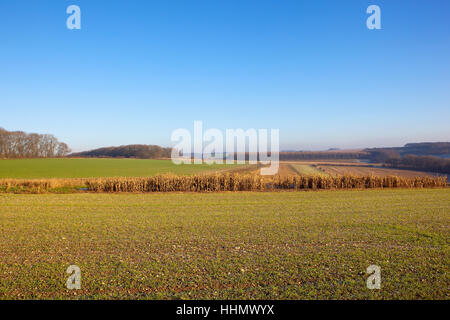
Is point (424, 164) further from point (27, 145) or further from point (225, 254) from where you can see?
point (27, 145)

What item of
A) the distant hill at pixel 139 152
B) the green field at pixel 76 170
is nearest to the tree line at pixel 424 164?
the green field at pixel 76 170

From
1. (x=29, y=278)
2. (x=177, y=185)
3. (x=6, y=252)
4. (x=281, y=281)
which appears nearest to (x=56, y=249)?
(x=6, y=252)

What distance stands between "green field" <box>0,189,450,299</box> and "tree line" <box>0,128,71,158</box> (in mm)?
69689

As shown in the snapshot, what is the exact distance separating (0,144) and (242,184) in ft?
225

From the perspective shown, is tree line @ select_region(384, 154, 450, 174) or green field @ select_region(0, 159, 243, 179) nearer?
green field @ select_region(0, 159, 243, 179)

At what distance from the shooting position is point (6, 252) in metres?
6.89

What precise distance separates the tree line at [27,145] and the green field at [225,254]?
6969 cm

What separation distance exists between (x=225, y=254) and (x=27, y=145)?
81.7m

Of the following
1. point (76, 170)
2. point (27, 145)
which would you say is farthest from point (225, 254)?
point (27, 145)

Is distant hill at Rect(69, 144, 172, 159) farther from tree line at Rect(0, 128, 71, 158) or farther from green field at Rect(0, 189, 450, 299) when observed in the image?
green field at Rect(0, 189, 450, 299)

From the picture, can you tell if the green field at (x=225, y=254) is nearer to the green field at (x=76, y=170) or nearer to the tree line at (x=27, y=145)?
the green field at (x=76, y=170)

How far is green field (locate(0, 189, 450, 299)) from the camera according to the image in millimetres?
4875

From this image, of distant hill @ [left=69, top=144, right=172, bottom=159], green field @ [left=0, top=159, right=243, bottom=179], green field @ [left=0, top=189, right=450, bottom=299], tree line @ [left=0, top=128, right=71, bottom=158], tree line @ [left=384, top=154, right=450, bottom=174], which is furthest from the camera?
distant hill @ [left=69, top=144, right=172, bottom=159]

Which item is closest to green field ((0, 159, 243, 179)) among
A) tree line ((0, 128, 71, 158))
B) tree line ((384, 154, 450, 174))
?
tree line ((0, 128, 71, 158))
